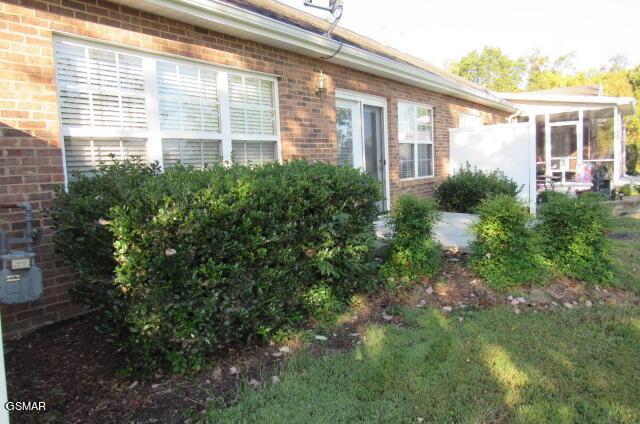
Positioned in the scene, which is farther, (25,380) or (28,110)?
(28,110)

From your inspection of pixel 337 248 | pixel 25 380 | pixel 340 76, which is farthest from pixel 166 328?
pixel 340 76

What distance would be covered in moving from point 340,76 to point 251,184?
474cm

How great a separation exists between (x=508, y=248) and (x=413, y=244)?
3.46 feet

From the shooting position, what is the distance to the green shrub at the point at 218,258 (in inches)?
119

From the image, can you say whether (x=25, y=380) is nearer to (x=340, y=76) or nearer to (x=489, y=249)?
(x=489, y=249)

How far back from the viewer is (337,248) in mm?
4344

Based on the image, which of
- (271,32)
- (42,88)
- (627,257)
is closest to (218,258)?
(42,88)

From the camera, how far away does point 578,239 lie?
5152 millimetres

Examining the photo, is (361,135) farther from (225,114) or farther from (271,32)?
(225,114)

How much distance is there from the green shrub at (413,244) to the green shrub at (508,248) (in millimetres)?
541

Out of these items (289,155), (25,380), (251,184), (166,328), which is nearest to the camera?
(166,328)

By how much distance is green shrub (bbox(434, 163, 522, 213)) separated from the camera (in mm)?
9148

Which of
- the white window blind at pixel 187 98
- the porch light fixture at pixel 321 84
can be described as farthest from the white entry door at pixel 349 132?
the white window blind at pixel 187 98

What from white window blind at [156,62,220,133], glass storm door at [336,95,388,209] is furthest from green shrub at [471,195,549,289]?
white window blind at [156,62,220,133]
